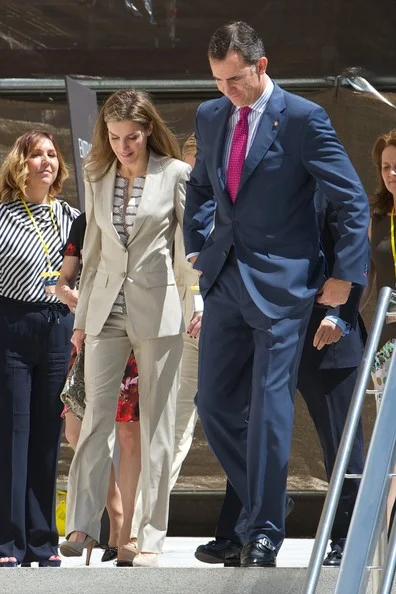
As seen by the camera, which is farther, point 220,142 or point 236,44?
point 220,142

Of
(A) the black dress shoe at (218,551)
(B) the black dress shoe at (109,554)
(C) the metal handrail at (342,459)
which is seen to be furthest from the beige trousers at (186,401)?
(C) the metal handrail at (342,459)

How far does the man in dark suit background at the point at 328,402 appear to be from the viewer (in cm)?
536

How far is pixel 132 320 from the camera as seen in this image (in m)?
5.59

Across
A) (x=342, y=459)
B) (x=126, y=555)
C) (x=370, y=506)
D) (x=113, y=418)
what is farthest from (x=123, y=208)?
(x=370, y=506)

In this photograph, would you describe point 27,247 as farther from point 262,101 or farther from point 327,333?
point 327,333

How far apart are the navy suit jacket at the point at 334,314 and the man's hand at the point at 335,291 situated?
0.35ft

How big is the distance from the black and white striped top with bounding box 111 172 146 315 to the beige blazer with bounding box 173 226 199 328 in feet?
0.72

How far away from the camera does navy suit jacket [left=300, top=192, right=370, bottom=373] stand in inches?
203

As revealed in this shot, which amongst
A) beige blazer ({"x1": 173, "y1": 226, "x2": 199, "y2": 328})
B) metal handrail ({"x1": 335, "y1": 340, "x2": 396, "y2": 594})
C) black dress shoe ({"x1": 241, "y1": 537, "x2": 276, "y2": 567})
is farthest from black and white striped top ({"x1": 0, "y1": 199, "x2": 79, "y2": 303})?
metal handrail ({"x1": 335, "y1": 340, "x2": 396, "y2": 594})

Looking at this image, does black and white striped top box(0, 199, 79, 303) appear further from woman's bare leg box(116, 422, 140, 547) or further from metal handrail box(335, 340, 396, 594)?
metal handrail box(335, 340, 396, 594)

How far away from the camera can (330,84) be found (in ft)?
26.6

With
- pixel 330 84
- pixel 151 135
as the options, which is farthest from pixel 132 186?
pixel 330 84

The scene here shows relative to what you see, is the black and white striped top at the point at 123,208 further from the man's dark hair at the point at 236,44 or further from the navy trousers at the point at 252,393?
the man's dark hair at the point at 236,44

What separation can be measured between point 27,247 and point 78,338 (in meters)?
0.71
